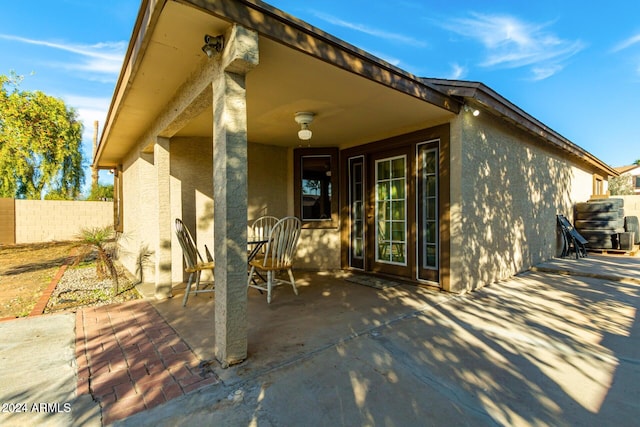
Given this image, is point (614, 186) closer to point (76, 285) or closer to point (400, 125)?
point (400, 125)

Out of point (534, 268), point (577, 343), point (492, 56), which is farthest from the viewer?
point (492, 56)

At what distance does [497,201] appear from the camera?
181 inches

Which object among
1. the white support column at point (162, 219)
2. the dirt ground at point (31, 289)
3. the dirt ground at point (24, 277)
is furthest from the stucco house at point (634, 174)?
the dirt ground at point (24, 277)

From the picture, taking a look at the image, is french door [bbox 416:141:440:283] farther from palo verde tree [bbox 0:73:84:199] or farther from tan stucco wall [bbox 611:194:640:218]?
palo verde tree [bbox 0:73:84:199]

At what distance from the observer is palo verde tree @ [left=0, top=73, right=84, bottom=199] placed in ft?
41.7

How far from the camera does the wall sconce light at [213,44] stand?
211cm

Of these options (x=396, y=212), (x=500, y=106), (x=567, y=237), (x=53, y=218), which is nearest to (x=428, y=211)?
(x=396, y=212)

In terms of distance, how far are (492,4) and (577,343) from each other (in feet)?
22.4

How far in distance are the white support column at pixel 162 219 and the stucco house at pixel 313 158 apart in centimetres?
2

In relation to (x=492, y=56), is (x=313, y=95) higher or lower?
lower

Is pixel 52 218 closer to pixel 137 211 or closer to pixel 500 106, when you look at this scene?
pixel 137 211

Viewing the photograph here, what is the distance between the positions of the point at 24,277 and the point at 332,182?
5.88 metres

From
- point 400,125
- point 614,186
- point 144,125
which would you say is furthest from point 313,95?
point 614,186

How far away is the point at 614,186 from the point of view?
23703 mm
